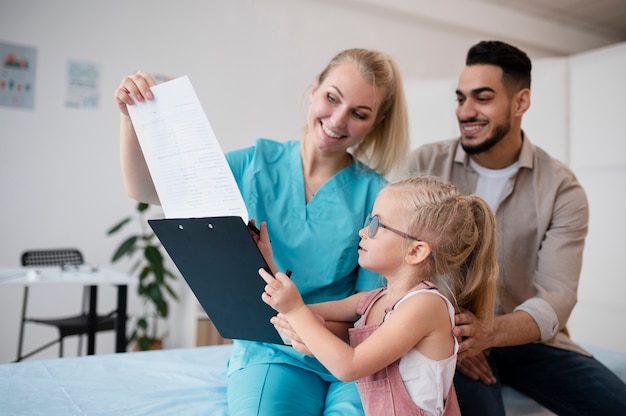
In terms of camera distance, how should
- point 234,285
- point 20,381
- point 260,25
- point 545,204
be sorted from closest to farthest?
point 234,285, point 20,381, point 545,204, point 260,25

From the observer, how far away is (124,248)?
3.57 m

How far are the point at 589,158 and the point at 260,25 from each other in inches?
102

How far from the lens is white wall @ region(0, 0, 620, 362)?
352 centimetres

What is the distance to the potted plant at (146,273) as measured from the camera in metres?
3.58

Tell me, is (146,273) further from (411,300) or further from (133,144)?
(411,300)

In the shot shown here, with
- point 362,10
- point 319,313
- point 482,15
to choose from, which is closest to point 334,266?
point 319,313

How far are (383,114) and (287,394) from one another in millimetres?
813

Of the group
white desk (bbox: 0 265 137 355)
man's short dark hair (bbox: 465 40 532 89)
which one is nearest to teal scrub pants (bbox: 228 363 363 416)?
man's short dark hair (bbox: 465 40 532 89)

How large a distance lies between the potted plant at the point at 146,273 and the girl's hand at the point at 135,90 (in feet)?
8.01

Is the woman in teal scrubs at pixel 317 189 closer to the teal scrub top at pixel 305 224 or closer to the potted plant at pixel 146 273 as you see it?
the teal scrub top at pixel 305 224

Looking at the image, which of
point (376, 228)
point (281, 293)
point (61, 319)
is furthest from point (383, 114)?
point (61, 319)

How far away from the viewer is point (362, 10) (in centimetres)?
467

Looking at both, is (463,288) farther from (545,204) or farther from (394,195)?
(545,204)

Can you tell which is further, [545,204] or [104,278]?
[104,278]
